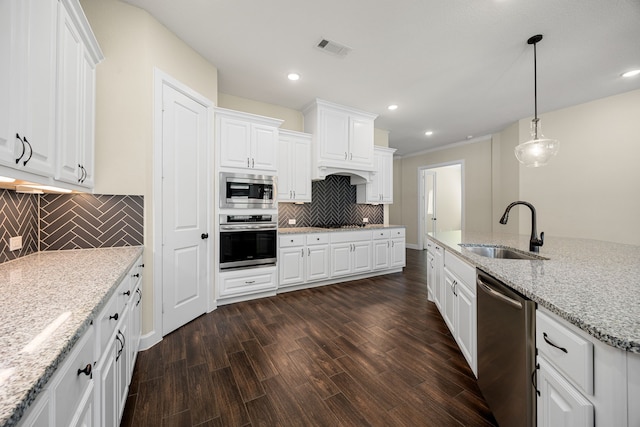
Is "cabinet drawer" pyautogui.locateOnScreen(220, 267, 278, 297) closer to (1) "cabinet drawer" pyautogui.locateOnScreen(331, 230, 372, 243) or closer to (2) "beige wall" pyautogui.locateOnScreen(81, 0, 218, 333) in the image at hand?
(2) "beige wall" pyautogui.locateOnScreen(81, 0, 218, 333)

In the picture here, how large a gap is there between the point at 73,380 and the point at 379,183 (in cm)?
466

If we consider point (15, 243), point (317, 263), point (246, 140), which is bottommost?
point (317, 263)

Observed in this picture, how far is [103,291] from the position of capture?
102cm

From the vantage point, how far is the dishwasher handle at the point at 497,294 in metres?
1.08

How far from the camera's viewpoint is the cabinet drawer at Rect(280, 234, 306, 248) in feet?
11.2

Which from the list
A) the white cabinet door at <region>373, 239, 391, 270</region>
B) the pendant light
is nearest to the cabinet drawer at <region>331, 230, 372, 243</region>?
the white cabinet door at <region>373, 239, 391, 270</region>

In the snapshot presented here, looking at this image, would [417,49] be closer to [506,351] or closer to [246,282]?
[506,351]

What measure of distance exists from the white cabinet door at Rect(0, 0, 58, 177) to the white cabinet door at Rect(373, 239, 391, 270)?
3931 mm

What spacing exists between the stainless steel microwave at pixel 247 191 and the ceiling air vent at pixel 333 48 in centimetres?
158

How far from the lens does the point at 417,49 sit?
100 inches

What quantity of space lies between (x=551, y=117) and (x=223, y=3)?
510cm

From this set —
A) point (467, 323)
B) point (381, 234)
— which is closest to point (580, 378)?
point (467, 323)

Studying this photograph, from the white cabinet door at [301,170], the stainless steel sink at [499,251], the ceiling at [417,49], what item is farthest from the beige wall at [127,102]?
the stainless steel sink at [499,251]

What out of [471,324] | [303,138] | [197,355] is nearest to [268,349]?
[197,355]
